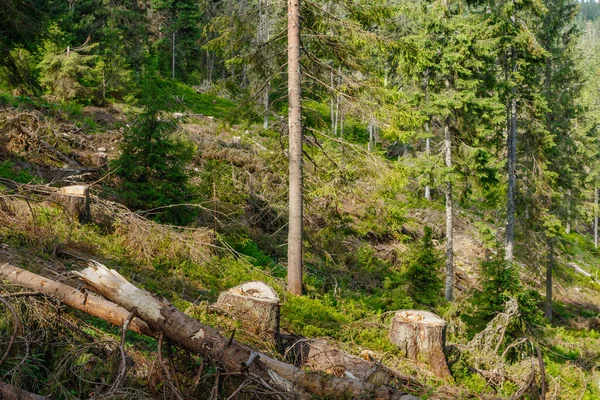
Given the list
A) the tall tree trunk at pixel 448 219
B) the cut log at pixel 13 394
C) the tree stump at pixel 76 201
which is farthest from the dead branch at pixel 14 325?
the tall tree trunk at pixel 448 219

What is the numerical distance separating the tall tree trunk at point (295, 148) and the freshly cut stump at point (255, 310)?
138 inches

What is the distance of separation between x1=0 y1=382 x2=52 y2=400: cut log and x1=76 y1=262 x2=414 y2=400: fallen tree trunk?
109 cm

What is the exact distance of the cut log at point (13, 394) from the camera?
334 centimetres

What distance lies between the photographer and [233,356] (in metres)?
4.02

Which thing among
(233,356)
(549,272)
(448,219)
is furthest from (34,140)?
(549,272)

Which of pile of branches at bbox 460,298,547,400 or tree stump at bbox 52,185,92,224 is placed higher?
tree stump at bbox 52,185,92,224

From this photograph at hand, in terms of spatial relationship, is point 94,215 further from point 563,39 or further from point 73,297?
point 563,39

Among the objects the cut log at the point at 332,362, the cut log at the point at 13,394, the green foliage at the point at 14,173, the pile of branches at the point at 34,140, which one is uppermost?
the pile of branches at the point at 34,140

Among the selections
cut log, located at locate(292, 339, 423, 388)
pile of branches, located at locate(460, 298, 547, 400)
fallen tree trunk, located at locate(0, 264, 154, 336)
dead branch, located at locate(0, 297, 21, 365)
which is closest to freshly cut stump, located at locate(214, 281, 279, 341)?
cut log, located at locate(292, 339, 423, 388)

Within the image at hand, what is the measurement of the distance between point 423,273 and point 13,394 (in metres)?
10.6

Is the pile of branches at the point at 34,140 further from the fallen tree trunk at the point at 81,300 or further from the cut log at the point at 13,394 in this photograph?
the cut log at the point at 13,394

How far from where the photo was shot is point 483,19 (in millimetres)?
17484

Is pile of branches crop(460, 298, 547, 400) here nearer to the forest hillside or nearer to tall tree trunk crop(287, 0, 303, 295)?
the forest hillside

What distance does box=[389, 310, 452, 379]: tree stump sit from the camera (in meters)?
6.70
